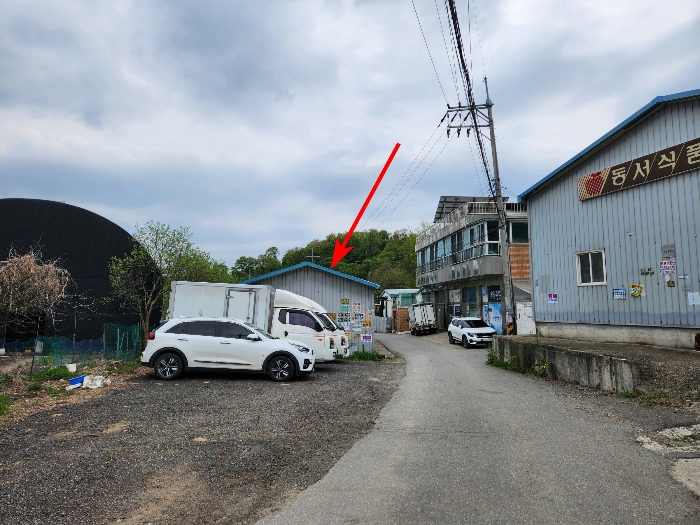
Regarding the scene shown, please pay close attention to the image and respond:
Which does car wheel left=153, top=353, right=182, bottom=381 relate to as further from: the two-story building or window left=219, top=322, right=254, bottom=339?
the two-story building

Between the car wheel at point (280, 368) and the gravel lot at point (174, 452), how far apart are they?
179 centimetres

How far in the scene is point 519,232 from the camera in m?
31.3

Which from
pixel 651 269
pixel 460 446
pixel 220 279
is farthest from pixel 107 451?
pixel 220 279

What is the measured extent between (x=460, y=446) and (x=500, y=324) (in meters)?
25.4

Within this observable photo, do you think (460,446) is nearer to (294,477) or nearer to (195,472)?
(294,477)

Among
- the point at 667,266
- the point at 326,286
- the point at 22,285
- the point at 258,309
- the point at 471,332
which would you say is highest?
the point at 326,286

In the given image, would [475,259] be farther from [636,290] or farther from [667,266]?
[667,266]

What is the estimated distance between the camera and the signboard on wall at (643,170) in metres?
12.9

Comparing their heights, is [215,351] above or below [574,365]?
above

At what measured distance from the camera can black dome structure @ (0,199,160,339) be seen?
869 inches

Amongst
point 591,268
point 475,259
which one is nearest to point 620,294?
point 591,268

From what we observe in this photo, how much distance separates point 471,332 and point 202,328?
58.5 feet

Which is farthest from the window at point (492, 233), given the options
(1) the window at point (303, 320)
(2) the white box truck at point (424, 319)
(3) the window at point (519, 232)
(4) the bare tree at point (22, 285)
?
(4) the bare tree at point (22, 285)

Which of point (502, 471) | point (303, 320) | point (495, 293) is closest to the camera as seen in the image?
point (502, 471)
